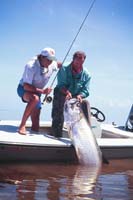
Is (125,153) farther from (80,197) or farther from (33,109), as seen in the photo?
(80,197)

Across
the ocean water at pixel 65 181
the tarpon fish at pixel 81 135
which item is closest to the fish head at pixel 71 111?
the tarpon fish at pixel 81 135

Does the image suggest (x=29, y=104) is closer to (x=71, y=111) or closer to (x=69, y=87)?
(x=71, y=111)

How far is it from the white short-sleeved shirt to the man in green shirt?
0.29 m

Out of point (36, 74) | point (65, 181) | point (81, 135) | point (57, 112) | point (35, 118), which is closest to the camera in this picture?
point (65, 181)

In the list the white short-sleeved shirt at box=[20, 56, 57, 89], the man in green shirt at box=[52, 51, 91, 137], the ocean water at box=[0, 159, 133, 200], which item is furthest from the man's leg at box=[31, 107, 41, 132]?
the ocean water at box=[0, 159, 133, 200]

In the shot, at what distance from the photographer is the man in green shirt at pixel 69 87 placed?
8352 mm

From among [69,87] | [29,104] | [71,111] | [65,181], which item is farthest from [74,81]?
[65,181]

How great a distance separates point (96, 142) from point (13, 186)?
109 inches

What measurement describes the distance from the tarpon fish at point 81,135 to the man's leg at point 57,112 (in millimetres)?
164

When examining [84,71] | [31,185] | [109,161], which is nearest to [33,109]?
[84,71]

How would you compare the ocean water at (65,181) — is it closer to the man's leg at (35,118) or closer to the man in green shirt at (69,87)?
the man in green shirt at (69,87)

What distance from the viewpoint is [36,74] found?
816 centimetres

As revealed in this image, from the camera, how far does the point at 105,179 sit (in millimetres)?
6621

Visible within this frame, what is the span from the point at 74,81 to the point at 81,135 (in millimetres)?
1270
